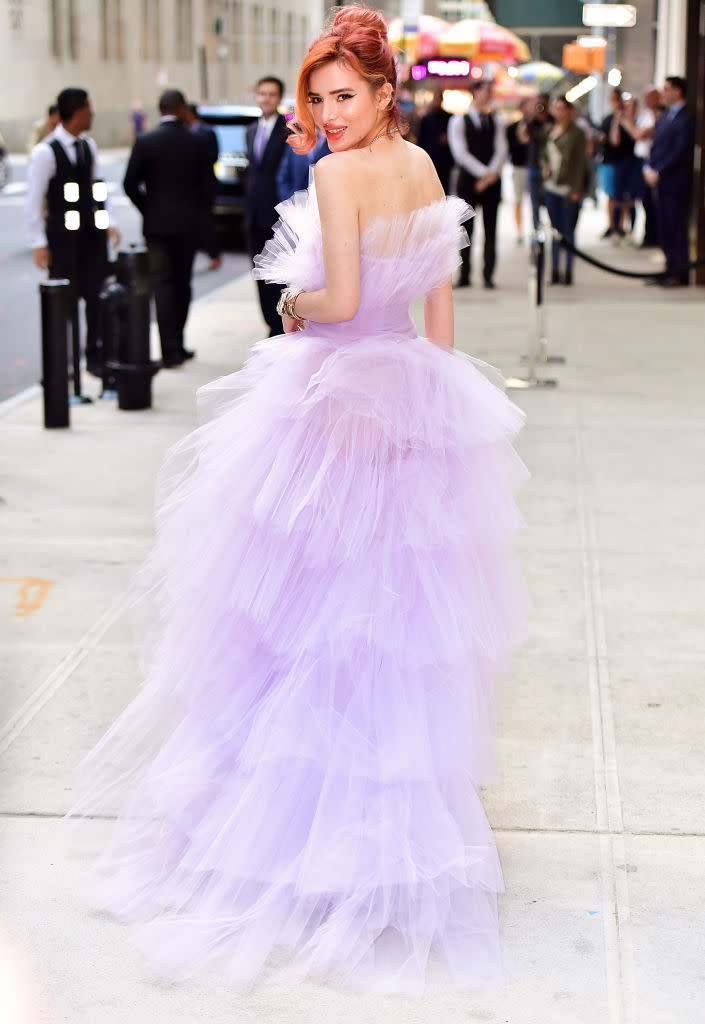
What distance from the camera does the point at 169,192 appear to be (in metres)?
10.7

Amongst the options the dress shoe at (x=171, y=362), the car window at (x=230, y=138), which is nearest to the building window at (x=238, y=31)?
the car window at (x=230, y=138)

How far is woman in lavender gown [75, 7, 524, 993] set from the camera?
3.17 meters

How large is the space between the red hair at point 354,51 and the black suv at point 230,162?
689 inches

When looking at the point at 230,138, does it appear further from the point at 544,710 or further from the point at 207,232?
the point at 544,710

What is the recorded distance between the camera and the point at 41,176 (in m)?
9.62

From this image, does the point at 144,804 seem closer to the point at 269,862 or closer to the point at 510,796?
the point at 269,862

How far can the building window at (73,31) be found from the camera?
52750 millimetres

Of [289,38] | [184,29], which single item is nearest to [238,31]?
[184,29]

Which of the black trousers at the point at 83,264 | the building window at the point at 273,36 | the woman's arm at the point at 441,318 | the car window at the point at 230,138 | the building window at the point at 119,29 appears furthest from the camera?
the building window at the point at 273,36

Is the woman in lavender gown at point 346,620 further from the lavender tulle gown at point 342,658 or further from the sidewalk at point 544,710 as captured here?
the sidewalk at point 544,710

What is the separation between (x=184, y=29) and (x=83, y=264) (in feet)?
194

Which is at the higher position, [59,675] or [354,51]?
[354,51]

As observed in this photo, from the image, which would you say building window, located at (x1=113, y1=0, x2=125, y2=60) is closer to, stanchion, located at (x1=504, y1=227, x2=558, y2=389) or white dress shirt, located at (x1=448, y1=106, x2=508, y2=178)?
white dress shirt, located at (x1=448, y1=106, x2=508, y2=178)

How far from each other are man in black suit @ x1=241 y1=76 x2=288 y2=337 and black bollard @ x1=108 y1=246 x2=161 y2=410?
1.41m
